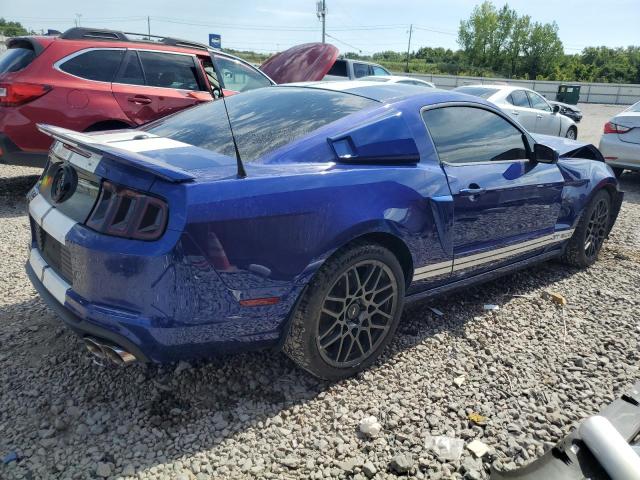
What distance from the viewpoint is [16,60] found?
5242 millimetres

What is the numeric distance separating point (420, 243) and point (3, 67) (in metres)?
4.94

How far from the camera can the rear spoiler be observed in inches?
75.7

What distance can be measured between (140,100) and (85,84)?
596 millimetres

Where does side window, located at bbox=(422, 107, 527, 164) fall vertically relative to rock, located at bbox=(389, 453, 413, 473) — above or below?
above

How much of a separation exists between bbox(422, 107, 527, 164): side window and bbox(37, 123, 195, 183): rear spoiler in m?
1.58

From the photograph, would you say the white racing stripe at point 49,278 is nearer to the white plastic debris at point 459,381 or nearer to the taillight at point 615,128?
the white plastic debris at point 459,381

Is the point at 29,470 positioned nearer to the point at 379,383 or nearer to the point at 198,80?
the point at 379,383

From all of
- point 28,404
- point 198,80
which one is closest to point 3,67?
point 198,80

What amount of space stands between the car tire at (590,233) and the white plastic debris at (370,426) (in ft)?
8.94

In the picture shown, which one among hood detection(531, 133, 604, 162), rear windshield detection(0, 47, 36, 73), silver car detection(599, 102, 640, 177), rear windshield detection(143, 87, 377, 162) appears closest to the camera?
rear windshield detection(143, 87, 377, 162)

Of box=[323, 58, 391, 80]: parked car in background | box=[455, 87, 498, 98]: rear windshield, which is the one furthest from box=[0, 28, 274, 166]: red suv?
box=[323, 58, 391, 80]: parked car in background

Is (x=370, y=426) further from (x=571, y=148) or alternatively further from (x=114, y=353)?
(x=571, y=148)

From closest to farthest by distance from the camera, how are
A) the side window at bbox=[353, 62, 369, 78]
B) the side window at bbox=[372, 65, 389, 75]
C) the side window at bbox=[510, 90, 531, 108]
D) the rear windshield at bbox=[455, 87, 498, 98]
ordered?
the rear windshield at bbox=[455, 87, 498, 98], the side window at bbox=[510, 90, 531, 108], the side window at bbox=[353, 62, 369, 78], the side window at bbox=[372, 65, 389, 75]

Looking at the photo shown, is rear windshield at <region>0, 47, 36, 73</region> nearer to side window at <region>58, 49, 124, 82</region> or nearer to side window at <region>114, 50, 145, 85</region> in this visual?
side window at <region>58, 49, 124, 82</region>
